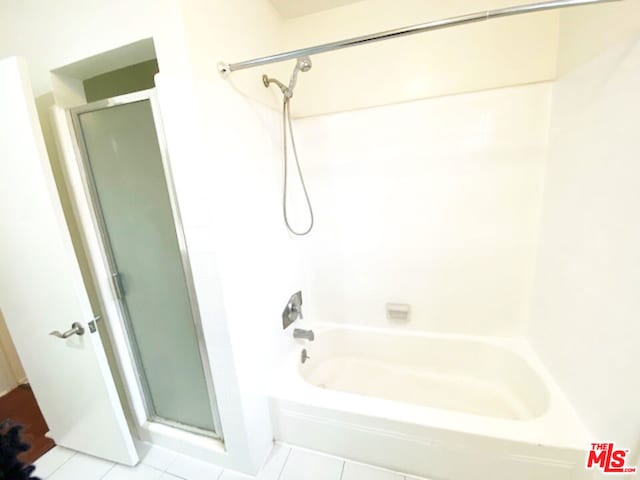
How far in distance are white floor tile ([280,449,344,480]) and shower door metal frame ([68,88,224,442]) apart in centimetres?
40

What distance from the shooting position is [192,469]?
143 centimetres

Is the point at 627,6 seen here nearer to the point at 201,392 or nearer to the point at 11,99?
the point at 11,99

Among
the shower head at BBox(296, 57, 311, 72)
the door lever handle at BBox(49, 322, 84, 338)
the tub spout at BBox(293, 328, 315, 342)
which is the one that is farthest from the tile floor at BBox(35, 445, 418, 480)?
the shower head at BBox(296, 57, 311, 72)

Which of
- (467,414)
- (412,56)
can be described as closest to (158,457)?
(467,414)

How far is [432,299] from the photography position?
1878 mm

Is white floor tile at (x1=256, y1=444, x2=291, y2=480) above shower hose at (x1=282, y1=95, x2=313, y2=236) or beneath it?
beneath

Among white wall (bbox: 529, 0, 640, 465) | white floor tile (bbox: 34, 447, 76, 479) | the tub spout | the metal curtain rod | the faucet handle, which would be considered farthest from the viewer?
the tub spout

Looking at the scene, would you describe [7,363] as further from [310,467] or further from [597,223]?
[597,223]

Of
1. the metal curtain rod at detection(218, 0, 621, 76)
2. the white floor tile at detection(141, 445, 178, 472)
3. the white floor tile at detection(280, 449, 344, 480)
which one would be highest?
the metal curtain rod at detection(218, 0, 621, 76)

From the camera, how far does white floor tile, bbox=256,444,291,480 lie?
4.49ft

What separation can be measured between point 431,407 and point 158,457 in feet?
5.23

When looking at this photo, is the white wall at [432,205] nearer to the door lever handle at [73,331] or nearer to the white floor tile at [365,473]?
the white floor tile at [365,473]

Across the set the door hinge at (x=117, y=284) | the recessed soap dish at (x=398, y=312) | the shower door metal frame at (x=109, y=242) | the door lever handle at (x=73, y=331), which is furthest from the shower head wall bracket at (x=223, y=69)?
the recessed soap dish at (x=398, y=312)

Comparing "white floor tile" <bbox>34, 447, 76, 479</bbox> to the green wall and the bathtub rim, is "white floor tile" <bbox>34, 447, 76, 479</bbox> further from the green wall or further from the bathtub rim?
the green wall
